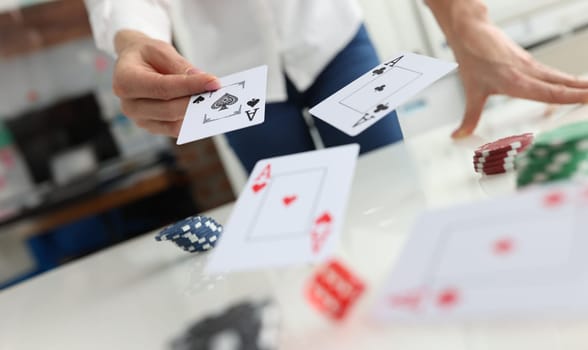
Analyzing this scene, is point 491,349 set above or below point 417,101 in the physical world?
above

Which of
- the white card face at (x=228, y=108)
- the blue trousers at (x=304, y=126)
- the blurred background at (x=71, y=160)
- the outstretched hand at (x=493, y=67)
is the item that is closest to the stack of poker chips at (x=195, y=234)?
the white card face at (x=228, y=108)

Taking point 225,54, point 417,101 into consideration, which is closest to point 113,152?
point 417,101

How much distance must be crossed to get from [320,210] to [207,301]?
202 millimetres

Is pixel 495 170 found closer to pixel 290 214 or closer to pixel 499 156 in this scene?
pixel 499 156

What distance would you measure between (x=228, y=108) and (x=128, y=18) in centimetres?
35

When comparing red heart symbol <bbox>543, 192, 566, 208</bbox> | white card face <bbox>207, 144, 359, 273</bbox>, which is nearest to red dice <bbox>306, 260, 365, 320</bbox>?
white card face <bbox>207, 144, 359, 273</bbox>

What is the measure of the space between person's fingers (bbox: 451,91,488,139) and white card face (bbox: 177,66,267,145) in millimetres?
368

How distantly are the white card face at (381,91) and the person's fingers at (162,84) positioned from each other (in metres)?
0.15

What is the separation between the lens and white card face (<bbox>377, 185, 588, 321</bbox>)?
315mm

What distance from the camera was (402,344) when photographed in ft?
1.34


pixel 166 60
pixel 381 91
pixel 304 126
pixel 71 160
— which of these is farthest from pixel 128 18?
pixel 71 160

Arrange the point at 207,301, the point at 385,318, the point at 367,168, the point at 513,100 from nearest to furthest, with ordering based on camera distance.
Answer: the point at 385,318 → the point at 207,301 → the point at 367,168 → the point at 513,100

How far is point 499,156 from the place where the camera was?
0.66 meters

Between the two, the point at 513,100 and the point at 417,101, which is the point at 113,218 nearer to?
the point at 417,101
